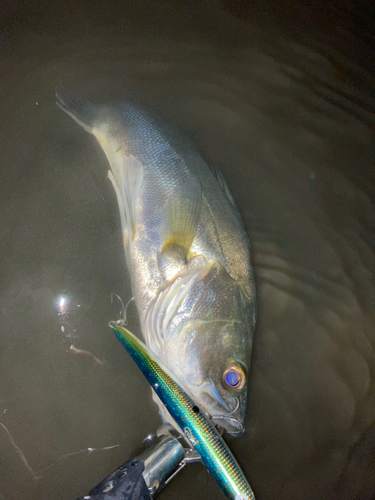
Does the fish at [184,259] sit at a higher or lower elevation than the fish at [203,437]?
higher

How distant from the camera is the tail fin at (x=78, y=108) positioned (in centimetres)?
181

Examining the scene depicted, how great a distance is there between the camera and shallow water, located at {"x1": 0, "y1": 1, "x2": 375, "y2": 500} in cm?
158

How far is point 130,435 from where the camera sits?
5.18 feet

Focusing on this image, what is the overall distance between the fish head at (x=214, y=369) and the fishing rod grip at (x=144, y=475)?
245 millimetres

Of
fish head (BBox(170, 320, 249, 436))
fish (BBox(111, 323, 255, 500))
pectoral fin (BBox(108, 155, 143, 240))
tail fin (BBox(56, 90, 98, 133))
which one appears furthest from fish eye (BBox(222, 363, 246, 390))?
tail fin (BBox(56, 90, 98, 133))

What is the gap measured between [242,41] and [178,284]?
1810 millimetres

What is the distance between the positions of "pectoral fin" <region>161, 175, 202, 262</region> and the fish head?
35 cm

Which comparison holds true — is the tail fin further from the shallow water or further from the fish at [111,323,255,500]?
the fish at [111,323,255,500]

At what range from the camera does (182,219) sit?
150cm

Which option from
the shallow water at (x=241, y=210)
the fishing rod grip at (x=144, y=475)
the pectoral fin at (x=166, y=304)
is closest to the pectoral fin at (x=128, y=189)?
the shallow water at (x=241, y=210)

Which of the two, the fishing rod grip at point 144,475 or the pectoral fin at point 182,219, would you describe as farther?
the pectoral fin at point 182,219

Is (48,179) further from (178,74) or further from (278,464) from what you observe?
(278,464)

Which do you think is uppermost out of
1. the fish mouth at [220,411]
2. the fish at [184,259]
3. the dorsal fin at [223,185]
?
the dorsal fin at [223,185]

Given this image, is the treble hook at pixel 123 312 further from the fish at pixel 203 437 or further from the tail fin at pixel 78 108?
the tail fin at pixel 78 108
